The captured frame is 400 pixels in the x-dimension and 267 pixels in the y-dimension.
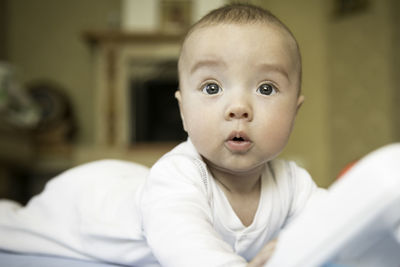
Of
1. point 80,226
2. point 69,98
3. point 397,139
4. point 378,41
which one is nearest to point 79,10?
point 69,98

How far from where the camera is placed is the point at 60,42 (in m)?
4.93

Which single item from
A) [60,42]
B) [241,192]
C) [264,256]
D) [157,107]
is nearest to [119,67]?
[157,107]

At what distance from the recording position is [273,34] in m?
0.71

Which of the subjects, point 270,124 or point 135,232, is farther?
point 135,232

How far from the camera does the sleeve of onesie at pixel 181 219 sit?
1.83 feet

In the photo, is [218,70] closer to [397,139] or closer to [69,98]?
[397,139]

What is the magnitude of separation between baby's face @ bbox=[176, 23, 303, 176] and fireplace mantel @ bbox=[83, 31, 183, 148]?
3.79 meters

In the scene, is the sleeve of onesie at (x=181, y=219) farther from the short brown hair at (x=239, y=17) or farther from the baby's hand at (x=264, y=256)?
the short brown hair at (x=239, y=17)

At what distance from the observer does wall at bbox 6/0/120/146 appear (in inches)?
193

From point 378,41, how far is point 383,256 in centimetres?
387

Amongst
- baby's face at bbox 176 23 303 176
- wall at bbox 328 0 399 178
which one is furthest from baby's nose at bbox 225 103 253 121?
wall at bbox 328 0 399 178

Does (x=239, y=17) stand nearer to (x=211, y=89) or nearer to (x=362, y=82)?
(x=211, y=89)

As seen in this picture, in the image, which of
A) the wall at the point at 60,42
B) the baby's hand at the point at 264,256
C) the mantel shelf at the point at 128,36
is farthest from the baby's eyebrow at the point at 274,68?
the wall at the point at 60,42

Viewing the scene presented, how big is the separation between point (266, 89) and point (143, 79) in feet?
13.3
